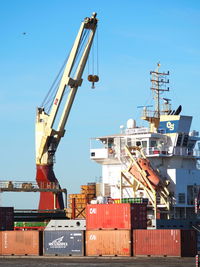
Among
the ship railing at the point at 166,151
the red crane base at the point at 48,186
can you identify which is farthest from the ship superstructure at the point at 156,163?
the red crane base at the point at 48,186

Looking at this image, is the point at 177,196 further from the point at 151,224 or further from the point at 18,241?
the point at 18,241

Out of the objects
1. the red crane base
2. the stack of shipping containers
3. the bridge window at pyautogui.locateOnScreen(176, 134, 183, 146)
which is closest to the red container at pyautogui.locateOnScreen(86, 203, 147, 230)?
the stack of shipping containers

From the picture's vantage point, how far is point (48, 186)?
68.5m

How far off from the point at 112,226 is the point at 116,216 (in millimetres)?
811

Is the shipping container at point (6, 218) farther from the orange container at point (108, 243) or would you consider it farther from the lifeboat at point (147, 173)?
the lifeboat at point (147, 173)

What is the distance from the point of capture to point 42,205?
228 ft

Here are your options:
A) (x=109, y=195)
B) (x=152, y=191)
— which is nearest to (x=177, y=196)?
(x=152, y=191)

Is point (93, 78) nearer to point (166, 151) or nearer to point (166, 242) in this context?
point (166, 151)

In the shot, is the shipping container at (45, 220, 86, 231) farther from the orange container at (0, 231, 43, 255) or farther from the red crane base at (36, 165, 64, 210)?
the red crane base at (36, 165, 64, 210)

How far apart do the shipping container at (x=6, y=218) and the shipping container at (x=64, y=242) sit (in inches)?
213

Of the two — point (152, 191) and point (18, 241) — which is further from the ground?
point (152, 191)

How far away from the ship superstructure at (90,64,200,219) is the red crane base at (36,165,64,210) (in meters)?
7.08

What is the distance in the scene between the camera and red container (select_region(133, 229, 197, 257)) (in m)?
48.4

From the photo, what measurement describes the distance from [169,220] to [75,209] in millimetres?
11082
